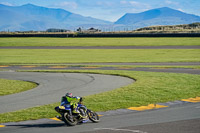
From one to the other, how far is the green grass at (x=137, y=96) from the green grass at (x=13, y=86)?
22.1 ft

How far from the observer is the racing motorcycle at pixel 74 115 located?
14.7m

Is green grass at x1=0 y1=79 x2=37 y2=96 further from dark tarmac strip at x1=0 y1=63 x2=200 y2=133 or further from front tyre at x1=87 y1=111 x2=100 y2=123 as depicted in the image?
front tyre at x1=87 y1=111 x2=100 y2=123

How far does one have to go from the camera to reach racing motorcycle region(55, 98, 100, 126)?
14734 millimetres

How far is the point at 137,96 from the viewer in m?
22.4

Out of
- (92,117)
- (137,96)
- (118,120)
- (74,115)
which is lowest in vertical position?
(137,96)

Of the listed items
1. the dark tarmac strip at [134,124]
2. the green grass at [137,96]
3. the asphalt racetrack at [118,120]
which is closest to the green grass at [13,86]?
the asphalt racetrack at [118,120]

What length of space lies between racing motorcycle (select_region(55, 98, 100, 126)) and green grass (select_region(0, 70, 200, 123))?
2.56 metres

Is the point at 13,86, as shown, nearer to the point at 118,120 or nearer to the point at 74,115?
the point at 118,120

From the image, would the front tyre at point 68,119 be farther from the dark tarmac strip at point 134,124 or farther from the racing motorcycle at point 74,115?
the dark tarmac strip at point 134,124

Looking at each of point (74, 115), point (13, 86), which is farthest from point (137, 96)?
point (13, 86)

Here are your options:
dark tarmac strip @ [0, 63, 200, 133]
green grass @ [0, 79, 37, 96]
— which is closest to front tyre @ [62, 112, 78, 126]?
dark tarmac strip @ [0, 63, 200, 133]

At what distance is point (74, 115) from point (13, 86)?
15.1 m

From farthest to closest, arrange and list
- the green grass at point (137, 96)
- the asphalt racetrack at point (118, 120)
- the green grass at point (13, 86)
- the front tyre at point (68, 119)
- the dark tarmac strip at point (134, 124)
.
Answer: the green grass at point (13, 86), the green grass at point (137, 96), the front tyre at point (68, 119), the asphalt racetrack at point (118, 120), the dark tarmac strip at point (134, 124)

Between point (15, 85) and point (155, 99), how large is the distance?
12.5 meters
